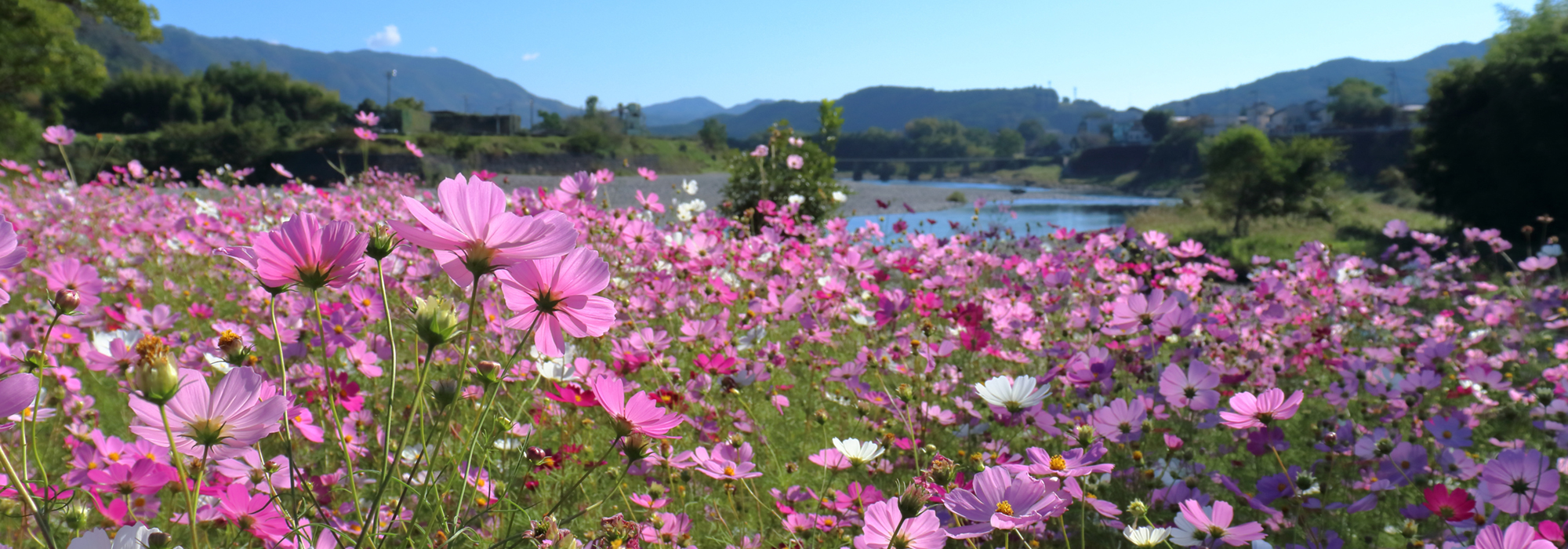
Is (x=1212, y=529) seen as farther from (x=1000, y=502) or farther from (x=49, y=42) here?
(x=49, y=42)

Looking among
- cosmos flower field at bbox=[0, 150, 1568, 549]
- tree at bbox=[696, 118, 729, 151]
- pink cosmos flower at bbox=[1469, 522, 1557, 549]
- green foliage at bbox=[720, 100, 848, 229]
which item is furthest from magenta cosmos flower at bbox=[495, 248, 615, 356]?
tree at bbox=[696, 118, 729, 151]

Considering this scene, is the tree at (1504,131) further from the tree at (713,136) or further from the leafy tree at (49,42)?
the tree at (713,136)

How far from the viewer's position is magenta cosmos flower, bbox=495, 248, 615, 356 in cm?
56

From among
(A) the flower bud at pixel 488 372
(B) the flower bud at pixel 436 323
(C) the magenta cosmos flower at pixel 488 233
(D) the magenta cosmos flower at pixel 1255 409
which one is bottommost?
(D) the magenta cosmos flower at pixel 1255 409

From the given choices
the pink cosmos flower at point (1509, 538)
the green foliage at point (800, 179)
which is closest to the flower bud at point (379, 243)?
the pink cosmos flower at point (1509, 538)

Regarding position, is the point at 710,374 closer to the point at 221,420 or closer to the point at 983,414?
the point at 983,414

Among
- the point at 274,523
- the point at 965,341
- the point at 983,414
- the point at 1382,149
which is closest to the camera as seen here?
the point at 274,523

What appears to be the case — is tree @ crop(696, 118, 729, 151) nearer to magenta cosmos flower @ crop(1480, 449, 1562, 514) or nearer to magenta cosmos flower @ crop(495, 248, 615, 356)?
magenta cosmos flower @ crop(1480, 449, 1562, 514)

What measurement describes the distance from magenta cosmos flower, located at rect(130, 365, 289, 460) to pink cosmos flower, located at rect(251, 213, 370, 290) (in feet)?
0.23

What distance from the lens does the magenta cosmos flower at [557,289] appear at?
56 cm

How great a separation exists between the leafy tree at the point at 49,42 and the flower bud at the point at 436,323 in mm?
10128

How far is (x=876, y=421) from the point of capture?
1992 mm

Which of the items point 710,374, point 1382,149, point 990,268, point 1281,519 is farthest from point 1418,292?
point 1382,149

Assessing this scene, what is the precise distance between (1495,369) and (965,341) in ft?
5.59
